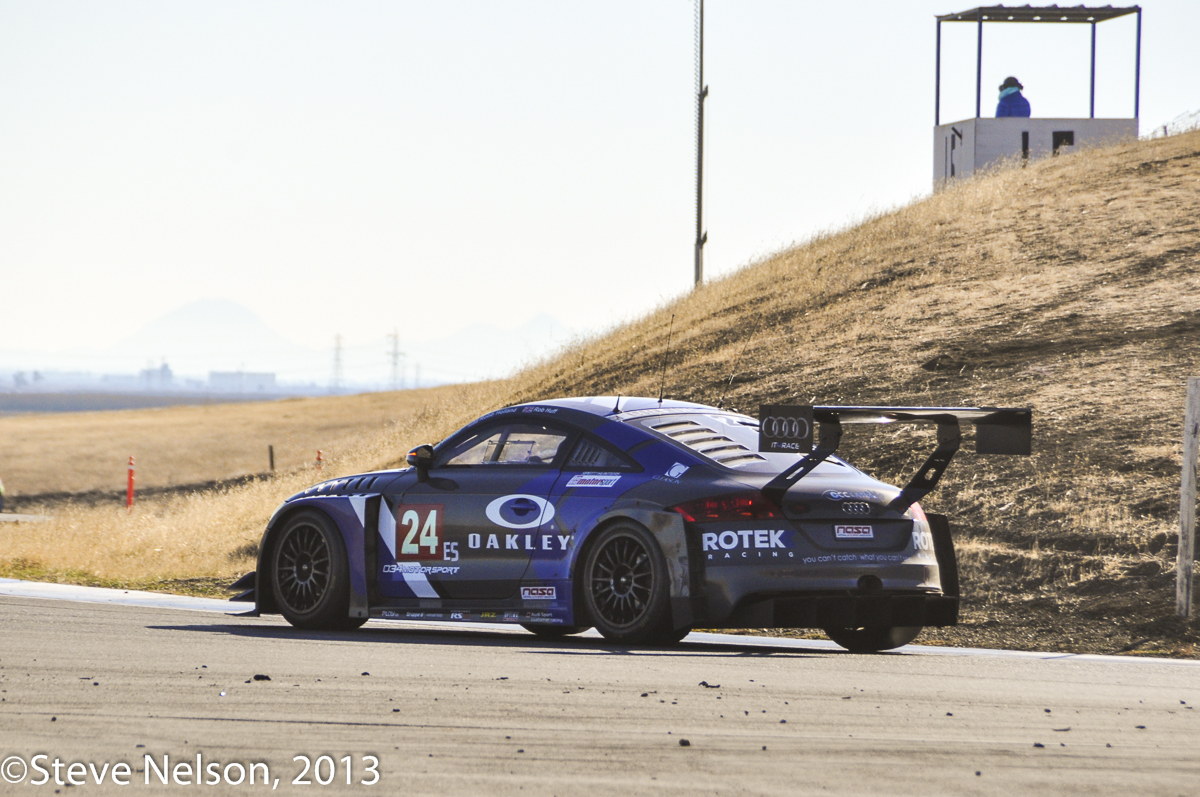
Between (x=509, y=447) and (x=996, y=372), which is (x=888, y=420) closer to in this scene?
(x=509, y=447)

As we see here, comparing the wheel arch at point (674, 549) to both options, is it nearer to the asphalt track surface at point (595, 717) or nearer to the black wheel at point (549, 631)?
the asphalt track surface at point (595, 717)

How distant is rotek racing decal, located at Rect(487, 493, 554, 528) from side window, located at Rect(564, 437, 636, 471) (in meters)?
0.28

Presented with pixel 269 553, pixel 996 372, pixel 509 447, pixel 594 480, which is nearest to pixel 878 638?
pixel 594 480

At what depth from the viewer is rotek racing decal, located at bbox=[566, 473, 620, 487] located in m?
8.62

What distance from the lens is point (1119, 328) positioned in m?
19.7

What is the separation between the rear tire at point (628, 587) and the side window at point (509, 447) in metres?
0.85

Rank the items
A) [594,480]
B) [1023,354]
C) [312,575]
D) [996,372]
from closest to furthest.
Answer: [594,480] < [312,575] < [996,372] < [1023,354]

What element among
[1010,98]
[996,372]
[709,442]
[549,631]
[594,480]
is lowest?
[549,631]

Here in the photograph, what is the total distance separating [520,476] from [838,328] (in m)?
14.8

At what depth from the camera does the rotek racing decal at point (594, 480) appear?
8617 mm

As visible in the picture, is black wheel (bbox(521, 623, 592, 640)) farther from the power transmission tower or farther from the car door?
the power transmission tower

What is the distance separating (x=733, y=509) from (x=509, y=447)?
1823 mm

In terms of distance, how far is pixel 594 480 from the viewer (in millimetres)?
8711

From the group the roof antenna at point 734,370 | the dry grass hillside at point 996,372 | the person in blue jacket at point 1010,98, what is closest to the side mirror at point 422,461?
the dry grass hillside at point 996,372
